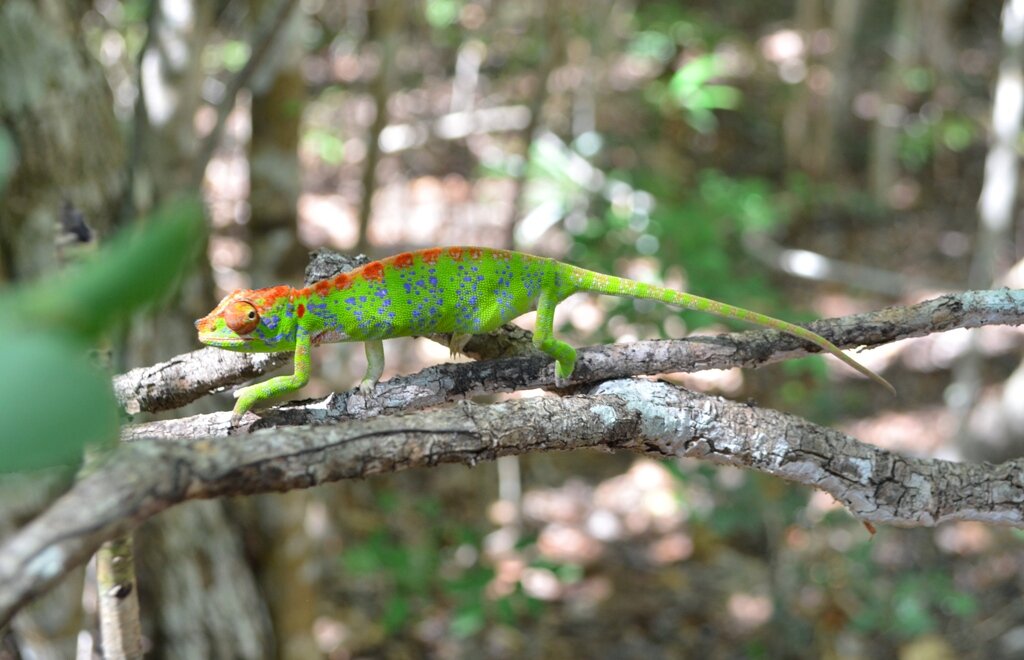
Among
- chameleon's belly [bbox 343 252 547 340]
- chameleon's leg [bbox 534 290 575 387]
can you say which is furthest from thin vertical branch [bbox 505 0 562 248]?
chameleon's belly [bbox 343 252 547 340]

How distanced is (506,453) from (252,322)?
1.11 m

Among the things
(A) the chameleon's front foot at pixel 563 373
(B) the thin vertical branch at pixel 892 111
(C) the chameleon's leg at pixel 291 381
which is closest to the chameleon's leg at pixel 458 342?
(C) the chameleon's leg at pixel 291 381

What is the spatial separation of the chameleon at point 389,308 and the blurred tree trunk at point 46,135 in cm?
117

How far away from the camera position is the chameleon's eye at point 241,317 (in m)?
2.40

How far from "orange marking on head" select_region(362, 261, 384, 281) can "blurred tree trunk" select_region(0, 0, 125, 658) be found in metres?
Result: 1.30

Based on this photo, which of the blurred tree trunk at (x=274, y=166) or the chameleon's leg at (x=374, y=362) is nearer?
the chameleon's leg at (x=374, y=362)

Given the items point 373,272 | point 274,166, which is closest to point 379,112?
point 274,166

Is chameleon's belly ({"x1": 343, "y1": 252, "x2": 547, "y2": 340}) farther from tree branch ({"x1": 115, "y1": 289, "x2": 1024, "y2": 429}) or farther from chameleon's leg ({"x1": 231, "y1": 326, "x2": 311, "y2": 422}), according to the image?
tree branch ({"x1": 115, "y1": 289, "x2": 1024, "y2": 429})

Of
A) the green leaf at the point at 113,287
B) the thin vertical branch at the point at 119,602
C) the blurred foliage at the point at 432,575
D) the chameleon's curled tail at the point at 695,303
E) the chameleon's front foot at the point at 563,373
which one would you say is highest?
the green leaf at the point at 113,287

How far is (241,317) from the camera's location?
7.91ft

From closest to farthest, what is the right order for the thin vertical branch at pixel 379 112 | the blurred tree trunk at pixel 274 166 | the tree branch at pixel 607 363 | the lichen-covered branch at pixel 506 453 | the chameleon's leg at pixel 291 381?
the lichen-covered branch at pixel 506 453 → the tree branch at pixel 607 363 → the chameleon's leg at pixel 291 381 → the blurred tree trunk at pixel 274 166 → the thin vertical branch at pixel 379 112

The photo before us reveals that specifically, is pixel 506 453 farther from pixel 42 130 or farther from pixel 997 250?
pixel 997 250

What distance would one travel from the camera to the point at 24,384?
350 mm

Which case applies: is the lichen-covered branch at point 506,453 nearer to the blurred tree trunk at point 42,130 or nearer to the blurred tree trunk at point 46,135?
the blurred tree trunk at point 46,135
